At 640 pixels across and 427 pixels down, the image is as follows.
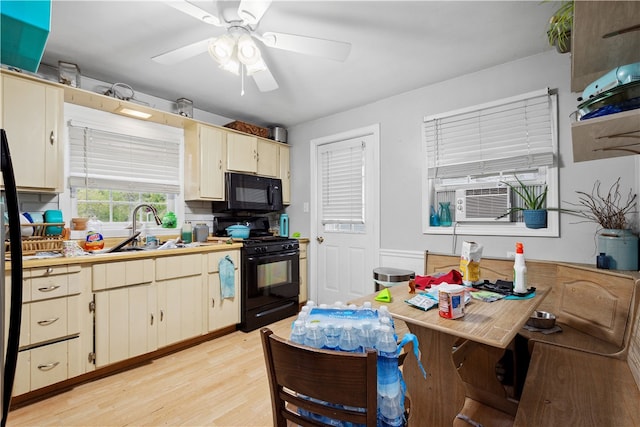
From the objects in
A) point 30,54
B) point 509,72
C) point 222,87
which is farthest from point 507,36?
point 30,54

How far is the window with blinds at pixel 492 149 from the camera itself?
2377 mm

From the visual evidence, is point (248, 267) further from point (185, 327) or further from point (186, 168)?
point (186, 168)

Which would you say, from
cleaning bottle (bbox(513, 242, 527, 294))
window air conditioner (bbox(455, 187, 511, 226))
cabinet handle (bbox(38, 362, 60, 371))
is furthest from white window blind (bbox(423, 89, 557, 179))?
cabinet handle (bbox(38, 362, 60, 371))

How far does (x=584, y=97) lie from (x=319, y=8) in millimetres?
1515

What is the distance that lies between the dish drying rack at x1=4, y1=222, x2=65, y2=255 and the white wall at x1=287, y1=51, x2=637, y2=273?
2540 millimetres

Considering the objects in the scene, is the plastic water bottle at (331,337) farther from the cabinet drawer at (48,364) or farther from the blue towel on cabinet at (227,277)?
the blue towel on cabinet at (227,277)

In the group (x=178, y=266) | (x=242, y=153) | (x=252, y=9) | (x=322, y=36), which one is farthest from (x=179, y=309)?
(x=322, y=36)

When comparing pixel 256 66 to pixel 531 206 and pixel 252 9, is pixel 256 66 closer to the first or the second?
pixel 252 9

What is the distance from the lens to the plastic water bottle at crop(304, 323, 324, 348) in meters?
0.86

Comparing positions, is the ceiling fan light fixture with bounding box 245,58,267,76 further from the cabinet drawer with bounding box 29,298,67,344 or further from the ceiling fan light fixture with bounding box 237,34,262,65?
the cabinet drawer with bounding box 29,298,67,344

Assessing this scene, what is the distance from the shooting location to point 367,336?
84 cm

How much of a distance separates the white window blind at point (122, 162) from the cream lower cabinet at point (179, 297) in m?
1.00

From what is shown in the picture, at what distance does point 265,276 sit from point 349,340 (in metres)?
2.64

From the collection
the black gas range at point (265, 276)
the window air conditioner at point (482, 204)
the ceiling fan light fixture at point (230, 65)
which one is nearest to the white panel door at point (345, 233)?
the black gas range at point (265, 276)
